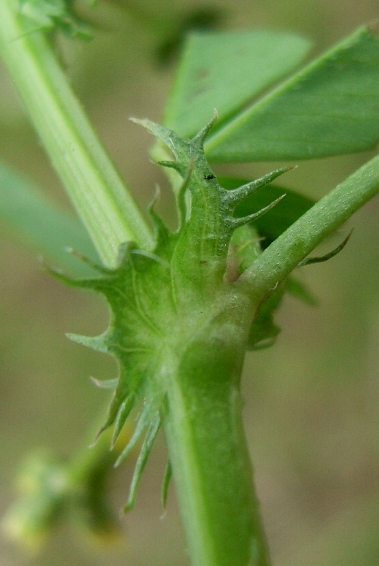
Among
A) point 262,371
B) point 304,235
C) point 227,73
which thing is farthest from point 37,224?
point 262,371

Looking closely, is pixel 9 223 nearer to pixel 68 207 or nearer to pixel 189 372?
pixel 189 372

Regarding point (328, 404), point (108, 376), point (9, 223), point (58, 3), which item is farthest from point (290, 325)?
point (58, 3)

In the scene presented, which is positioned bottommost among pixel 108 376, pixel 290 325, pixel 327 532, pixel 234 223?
pixel 327 532

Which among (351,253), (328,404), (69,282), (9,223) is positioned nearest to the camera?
(69,282)

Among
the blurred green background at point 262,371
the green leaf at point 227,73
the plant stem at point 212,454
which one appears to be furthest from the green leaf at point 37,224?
the blurred green background at point 262,371

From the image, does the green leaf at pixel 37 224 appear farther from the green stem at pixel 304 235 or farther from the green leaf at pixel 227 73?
the green stem at pixel 304 235

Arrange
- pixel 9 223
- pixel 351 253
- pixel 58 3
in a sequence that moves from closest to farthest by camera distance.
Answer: pixel 58 3 → pixel 9 223 → pixel 351 253

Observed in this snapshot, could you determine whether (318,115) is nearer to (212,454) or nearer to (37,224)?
(212,454)
